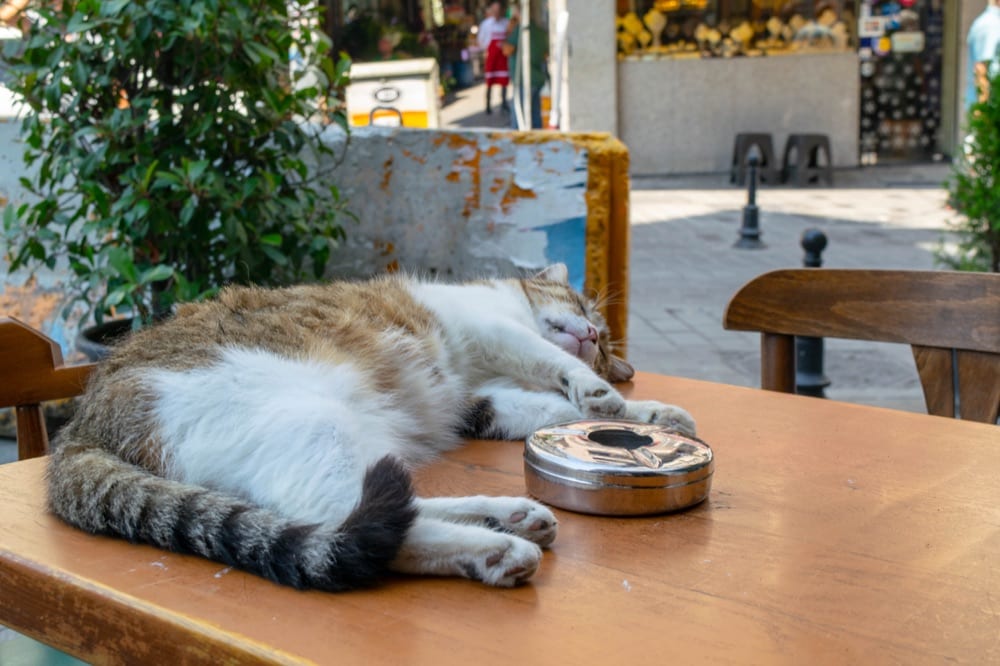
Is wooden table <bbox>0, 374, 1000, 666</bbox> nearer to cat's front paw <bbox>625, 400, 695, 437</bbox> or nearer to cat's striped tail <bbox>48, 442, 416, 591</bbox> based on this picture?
cat's striped tail <bbox>48, 442, 416, 591</bbox>

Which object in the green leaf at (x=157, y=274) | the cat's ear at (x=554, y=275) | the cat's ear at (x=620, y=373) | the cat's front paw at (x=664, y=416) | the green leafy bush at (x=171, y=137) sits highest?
the green leafy bush at (x=171, y=137)

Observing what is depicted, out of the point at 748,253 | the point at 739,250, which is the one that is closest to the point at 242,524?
the point at 748,253

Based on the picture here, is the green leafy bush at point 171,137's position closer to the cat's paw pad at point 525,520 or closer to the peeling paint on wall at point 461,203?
the peeling paint on wall at point 461,203

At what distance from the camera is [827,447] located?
1753 mm

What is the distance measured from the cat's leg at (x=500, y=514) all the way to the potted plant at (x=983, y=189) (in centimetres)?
489

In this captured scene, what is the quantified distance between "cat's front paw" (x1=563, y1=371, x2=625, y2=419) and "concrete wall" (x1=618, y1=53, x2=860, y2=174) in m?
12.9

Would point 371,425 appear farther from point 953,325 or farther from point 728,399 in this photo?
point 953,325

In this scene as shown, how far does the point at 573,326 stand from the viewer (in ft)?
8.42

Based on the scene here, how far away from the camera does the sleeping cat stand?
4.05 feet

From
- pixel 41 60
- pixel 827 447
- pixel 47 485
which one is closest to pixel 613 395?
pixel 827 447

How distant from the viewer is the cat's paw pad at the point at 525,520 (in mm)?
1326

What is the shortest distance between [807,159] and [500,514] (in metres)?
13.2

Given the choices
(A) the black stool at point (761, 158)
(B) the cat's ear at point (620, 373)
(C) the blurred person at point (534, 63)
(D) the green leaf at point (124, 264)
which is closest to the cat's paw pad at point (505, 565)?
(B) the cat's ear at point (620, 373)

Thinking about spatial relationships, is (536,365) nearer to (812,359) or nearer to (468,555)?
(468,555)
